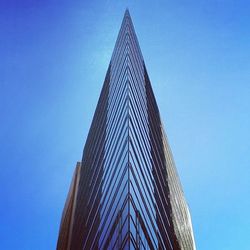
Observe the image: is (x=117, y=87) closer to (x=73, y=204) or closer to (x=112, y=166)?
(x=112, y=166)

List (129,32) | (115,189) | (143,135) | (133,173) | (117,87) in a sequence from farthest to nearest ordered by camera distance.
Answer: (129,32) → (117,87) → (143,135) → (115,189) → (133,173)

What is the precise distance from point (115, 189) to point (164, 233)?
27.1 ft

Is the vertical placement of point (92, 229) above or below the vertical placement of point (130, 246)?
above

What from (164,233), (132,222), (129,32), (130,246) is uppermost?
(129,32)

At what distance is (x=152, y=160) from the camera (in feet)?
105

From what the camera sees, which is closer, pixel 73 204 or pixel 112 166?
pixel 112 166

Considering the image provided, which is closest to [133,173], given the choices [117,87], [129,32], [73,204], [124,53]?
[117,87]

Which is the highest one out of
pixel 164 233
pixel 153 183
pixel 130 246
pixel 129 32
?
pixel 129 32

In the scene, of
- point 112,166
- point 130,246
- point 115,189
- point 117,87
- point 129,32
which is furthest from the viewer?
point 129,32

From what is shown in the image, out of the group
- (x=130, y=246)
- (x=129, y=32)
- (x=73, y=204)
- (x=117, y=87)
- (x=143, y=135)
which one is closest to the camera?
(x=130, y=246)

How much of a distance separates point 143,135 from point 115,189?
23.8 feet

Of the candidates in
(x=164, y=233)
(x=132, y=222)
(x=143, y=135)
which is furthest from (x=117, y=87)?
(x=132, y=222)

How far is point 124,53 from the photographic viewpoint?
118 ft

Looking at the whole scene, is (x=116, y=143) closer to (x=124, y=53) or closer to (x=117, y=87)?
(x=117, y=87)
